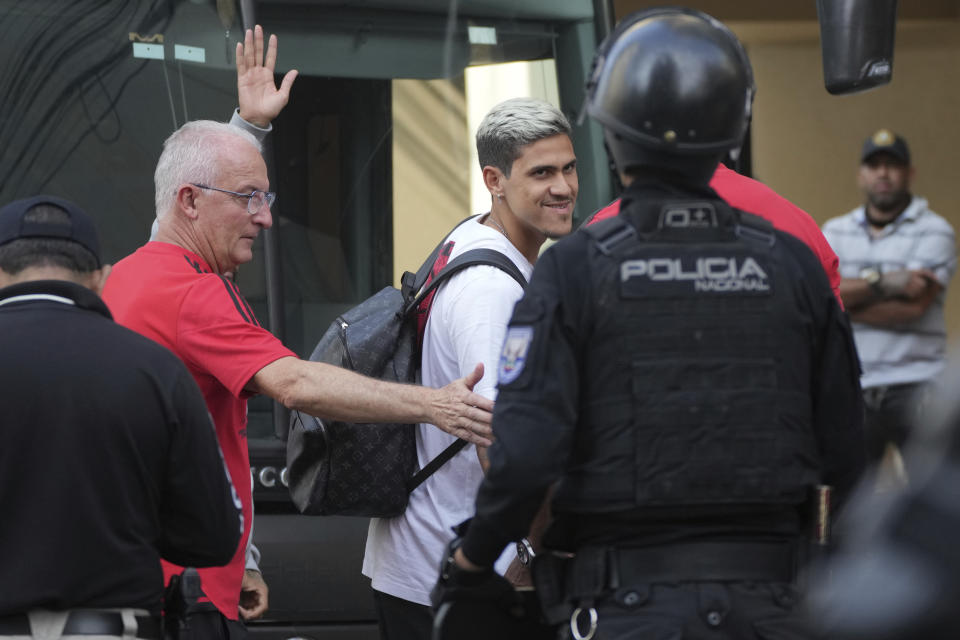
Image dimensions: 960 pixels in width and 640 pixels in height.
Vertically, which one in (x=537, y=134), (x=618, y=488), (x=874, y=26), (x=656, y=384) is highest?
(x=874, y=26)

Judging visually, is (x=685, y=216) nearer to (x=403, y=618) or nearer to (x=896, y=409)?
(x=403, y=618)

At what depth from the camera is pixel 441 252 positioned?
10.5ft

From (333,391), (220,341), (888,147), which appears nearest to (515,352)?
(333,391)

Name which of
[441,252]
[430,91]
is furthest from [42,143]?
[441,252]

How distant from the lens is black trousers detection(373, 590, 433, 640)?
10.4ft

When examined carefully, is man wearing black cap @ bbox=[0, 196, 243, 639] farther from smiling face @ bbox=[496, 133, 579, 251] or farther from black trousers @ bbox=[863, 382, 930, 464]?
black trousers @ bbox=[863, 382, 930, 464]

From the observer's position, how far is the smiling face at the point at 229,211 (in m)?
3.29

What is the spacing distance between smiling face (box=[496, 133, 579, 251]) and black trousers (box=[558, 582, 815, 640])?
3.75 feet

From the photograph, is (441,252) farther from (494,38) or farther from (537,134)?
(494,38)

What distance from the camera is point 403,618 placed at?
3.19m

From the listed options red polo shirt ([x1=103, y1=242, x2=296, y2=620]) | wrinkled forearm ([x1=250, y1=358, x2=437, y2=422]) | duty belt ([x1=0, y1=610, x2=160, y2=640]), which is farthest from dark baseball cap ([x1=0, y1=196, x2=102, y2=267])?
duty belt ([x1=0, y1=610, x2=160, y2=640])

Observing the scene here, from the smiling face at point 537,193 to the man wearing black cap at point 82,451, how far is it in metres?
0.92

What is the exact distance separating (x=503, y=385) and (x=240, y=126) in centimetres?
172

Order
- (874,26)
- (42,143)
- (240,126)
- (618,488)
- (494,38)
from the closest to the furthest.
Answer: (618,488)
(874,26)
(240,126)
(42,143)
(494,38)
